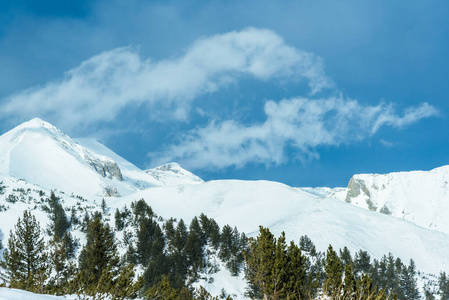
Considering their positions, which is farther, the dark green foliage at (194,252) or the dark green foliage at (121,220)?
the dark green foliage at (121,220)

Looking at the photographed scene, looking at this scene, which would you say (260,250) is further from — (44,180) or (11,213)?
(44,180)

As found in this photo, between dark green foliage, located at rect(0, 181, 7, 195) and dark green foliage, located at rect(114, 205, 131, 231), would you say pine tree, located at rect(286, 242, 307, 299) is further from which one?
dark green foliage, located at rect(0, 181, 7, 195)

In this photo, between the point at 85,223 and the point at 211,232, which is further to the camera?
the point at 85,223

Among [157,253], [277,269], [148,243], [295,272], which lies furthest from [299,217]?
[277,269]

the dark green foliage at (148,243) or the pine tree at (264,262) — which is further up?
the dark green foliage at (148,243)

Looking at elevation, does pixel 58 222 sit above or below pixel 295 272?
above

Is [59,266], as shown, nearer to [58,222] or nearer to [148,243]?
[148,243]

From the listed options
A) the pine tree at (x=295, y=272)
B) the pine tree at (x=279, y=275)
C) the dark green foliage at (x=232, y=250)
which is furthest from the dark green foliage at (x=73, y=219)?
the pine tree at (x=295, y=272)

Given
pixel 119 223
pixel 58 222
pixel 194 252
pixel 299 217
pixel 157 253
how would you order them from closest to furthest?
pixel 157 253, pixel 194 252, pixel 58 222, pixel 119 223, pixel 299 217

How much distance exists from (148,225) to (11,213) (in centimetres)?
2612

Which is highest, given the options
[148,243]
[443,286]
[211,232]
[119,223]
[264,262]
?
[119,223]

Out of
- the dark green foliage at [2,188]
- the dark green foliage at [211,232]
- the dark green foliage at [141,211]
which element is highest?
the dark green foliage at [2,188]

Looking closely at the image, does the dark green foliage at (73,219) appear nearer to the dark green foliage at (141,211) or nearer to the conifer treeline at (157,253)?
the conifer treeline at (157,253)

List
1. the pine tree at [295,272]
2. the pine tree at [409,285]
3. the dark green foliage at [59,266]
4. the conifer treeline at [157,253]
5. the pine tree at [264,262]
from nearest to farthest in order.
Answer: the dark green foliage at [59,266], the pine tree at [295,272], the pine tree at [264,262], the conifer treeline at [157,253], the pine tree at [409,285]
